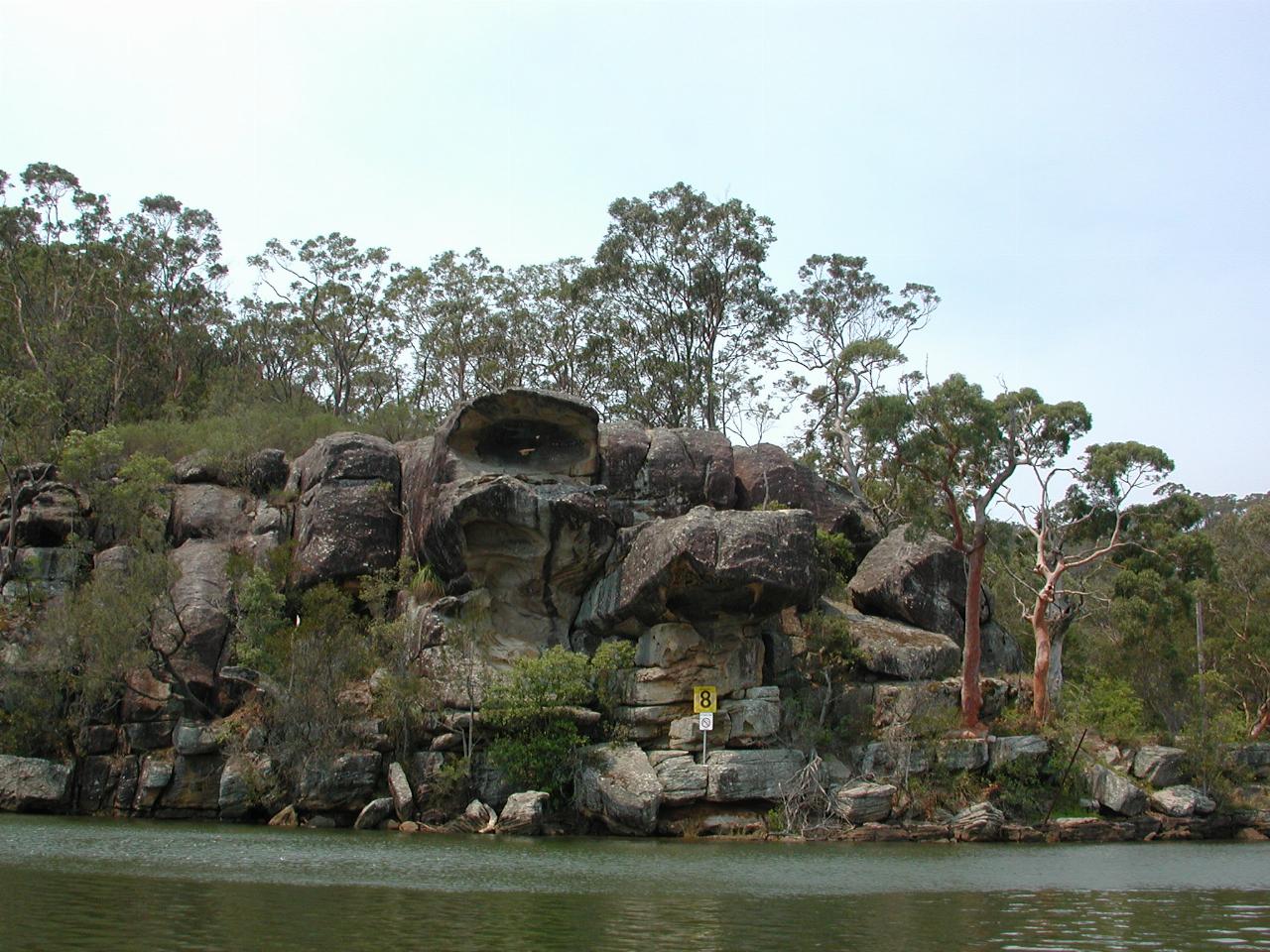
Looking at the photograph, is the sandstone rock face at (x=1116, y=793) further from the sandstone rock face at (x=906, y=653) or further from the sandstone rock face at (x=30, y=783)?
the sandstone rock face at (x=30, y=783)

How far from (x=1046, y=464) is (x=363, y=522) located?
69.1 ft

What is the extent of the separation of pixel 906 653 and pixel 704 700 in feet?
22.8

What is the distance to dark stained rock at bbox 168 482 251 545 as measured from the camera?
3991 cm

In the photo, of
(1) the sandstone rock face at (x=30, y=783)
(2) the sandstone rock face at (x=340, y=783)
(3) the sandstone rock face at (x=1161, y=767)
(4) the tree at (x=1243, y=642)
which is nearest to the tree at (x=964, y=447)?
(3) the sandstone rock face at (x=1161, y=767)

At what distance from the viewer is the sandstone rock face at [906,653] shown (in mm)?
35250

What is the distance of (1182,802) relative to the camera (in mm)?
32219

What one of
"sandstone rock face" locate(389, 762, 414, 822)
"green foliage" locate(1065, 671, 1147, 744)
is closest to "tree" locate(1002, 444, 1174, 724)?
"green foliage" locate(1065, 671, 1147, 744)

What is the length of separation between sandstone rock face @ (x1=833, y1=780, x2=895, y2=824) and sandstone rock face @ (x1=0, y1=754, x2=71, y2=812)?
66.1 feet

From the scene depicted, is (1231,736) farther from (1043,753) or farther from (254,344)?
(254,344)

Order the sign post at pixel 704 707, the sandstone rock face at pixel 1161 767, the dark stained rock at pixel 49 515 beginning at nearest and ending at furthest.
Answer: the sign post at pixel 704 707
the sandstone rock face at pixel 1161 767
the dark stained rock at pixel 49 515

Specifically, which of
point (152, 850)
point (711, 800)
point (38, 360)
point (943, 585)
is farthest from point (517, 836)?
point (38, 360)

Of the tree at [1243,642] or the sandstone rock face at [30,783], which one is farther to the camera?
the tree at [1243,642]

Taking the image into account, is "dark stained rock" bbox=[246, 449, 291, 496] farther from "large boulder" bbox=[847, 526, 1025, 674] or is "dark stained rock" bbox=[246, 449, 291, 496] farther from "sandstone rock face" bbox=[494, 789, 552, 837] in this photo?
"large boulder" bbox=[847, 526, 1025, 674]

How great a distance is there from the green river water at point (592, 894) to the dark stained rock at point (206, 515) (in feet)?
46.0
